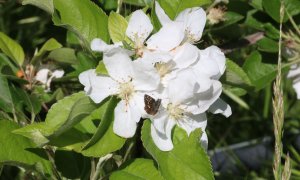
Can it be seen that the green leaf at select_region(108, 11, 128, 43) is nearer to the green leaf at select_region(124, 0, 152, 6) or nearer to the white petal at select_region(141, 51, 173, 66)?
the white petal at select_region(141, 51, 173, 66)

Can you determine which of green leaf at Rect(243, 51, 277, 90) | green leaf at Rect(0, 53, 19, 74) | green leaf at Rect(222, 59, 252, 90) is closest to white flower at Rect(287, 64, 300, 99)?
green leaf at Rect(243, 51, 277, 90)

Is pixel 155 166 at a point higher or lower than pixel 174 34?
lower

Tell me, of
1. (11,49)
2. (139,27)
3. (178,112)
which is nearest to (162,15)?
(139,27)

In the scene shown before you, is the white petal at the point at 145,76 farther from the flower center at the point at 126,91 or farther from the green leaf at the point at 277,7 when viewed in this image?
the green leaf at the point at 277,7

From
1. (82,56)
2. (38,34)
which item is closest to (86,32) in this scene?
(82,56)

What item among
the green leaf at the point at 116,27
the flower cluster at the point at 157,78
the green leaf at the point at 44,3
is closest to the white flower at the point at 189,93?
the flower cluster at the point at 157,78

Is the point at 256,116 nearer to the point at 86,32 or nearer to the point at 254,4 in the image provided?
the point at 254,4
